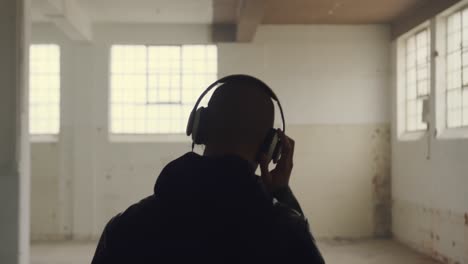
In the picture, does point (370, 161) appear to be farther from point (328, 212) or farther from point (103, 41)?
point (103, 41)

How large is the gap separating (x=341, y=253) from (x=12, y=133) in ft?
13.0

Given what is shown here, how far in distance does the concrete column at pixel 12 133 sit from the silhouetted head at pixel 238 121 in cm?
350

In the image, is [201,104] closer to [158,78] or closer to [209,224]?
[158,78]

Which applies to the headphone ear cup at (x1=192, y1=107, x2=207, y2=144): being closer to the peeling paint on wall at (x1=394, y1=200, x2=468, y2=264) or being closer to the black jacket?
the black jacket

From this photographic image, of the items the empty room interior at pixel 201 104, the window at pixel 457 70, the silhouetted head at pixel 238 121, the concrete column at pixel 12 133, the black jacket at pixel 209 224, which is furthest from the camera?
A: the empty room interior at pixel 201 104

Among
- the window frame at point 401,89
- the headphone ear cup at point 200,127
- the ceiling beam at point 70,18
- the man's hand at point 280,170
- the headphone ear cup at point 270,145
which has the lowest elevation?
the man's hand at point 280,170

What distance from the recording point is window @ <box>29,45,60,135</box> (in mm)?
7562

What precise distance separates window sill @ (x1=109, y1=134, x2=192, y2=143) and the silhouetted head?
6.39 meters

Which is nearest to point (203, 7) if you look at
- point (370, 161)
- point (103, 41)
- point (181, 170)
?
point (103, 41)

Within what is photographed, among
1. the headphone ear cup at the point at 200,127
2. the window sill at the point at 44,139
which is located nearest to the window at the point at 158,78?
the window sill at the point at 44,139

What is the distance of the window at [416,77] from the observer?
6551 millimetres

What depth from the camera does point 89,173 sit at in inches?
295

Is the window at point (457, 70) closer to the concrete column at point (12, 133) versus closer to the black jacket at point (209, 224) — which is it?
the concrete column at point (12, 133)

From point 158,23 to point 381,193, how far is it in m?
3.82
